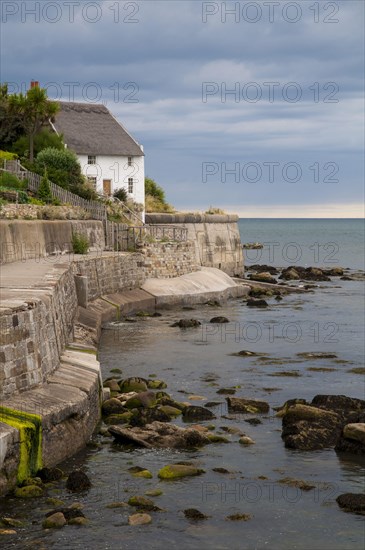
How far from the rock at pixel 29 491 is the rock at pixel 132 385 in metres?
7.56

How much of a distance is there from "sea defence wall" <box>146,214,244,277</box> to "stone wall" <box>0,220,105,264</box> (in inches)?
545

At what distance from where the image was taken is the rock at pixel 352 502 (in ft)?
43.4

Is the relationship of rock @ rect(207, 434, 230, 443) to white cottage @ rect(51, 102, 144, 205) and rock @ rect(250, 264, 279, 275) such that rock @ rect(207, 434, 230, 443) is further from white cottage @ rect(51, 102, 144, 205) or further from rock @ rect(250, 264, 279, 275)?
rock @ rect(250, 264, 279, 275)

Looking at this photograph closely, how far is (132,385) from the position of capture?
68.2 feet

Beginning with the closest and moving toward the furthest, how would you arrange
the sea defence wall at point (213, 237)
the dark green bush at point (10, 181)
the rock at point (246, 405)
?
1. the rock at point (246, 405)
2. the dark green bush at point (10, 181)
3. the sea defence wall at point (213, 237)

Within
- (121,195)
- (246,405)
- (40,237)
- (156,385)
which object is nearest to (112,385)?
(156,385)

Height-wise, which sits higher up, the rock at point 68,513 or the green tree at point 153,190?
the green tree at point 153,190

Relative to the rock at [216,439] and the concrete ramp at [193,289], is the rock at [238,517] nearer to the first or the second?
the rock at [216,439]

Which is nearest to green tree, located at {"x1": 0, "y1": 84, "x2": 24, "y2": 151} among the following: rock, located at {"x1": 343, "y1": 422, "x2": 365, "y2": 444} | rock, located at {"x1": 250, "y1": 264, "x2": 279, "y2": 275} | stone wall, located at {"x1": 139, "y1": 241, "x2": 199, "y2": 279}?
stone wall, located at {"x1": 139, "y1": 241, "x2": 199, "y2": 279}

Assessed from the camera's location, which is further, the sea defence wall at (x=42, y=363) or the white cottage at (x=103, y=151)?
the white cottage at (x=103, y=151)

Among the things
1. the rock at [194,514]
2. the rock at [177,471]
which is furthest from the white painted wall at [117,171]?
the rock at [194,514]

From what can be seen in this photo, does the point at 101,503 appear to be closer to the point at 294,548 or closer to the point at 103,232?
the point at 294,548

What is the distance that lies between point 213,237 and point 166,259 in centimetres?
1546

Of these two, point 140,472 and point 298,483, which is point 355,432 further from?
point 140,472
